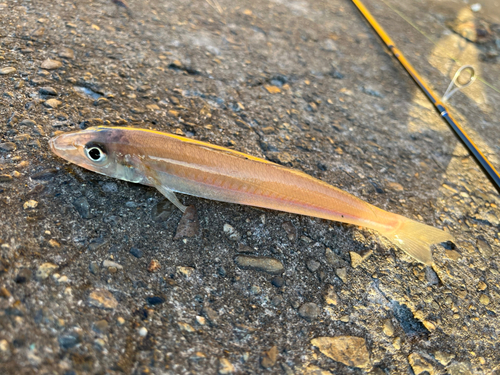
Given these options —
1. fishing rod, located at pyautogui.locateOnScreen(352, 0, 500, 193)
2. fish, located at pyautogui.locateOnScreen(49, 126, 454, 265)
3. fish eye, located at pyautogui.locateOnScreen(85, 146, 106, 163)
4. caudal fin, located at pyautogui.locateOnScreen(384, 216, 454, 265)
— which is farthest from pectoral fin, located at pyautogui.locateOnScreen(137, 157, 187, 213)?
fishing rod, located at pyautogui.locateOnScreen(352, 0, 500, 193)

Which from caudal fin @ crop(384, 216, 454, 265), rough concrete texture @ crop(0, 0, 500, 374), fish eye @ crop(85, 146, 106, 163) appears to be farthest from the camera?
caudal fin @ crop(384, 216, 454, 265)

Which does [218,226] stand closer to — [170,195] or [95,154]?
[170,195]

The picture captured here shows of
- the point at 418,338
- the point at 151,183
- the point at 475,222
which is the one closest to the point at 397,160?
the point at 475,222

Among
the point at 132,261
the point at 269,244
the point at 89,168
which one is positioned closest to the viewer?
the point at 132,261

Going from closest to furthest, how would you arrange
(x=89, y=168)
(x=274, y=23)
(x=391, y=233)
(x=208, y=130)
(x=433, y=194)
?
(x=89, y=168) → (x=391, y=233) → (x=208, y=130) → (x=433, y=194) → (x=274, y=23)

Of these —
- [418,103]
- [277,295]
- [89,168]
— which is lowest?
[277,295]

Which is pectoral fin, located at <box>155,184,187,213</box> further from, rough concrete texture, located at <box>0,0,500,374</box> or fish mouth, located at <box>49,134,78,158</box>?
fish mouth, located at <box>49,134,78,158</box>

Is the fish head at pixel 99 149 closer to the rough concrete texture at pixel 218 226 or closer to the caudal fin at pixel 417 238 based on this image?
the rough concrete texture at pixel 218 226

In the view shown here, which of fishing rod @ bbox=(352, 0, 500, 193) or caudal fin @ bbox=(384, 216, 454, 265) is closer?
caudal fin @ bbox=(384, 216, 454, 265)

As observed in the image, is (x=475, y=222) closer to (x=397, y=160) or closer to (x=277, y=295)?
(x=397, y=160)
